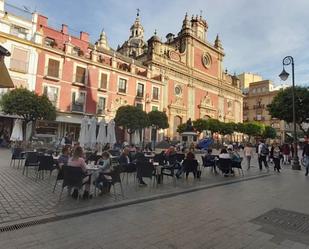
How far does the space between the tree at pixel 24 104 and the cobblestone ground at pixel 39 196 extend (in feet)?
38.7

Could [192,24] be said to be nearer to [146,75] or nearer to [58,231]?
[146,75]

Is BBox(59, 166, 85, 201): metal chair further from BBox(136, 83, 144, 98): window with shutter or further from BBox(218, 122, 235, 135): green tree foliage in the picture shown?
BBox(218, 122, 235, 135): green tree foliage

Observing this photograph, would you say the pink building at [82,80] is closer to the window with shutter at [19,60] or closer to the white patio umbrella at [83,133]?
the window with shutter at [19,60]

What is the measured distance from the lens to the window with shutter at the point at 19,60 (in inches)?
934

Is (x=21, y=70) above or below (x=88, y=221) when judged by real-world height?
above

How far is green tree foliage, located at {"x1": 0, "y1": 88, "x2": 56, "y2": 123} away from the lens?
19562 millimetres

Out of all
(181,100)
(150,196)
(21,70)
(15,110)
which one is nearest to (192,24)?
(181,100)

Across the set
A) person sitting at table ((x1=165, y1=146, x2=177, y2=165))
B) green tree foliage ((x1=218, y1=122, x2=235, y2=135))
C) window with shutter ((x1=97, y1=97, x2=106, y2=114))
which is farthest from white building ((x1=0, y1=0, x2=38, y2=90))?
green tree foliage ((x1=218, y1=122, x2=235, y2=135))

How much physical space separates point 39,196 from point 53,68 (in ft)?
74.8

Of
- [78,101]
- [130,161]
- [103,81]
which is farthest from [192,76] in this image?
[130,161]

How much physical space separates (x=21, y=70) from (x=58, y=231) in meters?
23.7

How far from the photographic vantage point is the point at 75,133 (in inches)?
1094

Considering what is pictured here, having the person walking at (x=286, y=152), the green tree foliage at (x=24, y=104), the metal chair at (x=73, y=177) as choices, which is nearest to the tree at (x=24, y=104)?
the green tree foliage at (x=24, y=104)

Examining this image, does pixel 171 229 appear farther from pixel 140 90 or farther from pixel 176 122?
pixel 176 122
